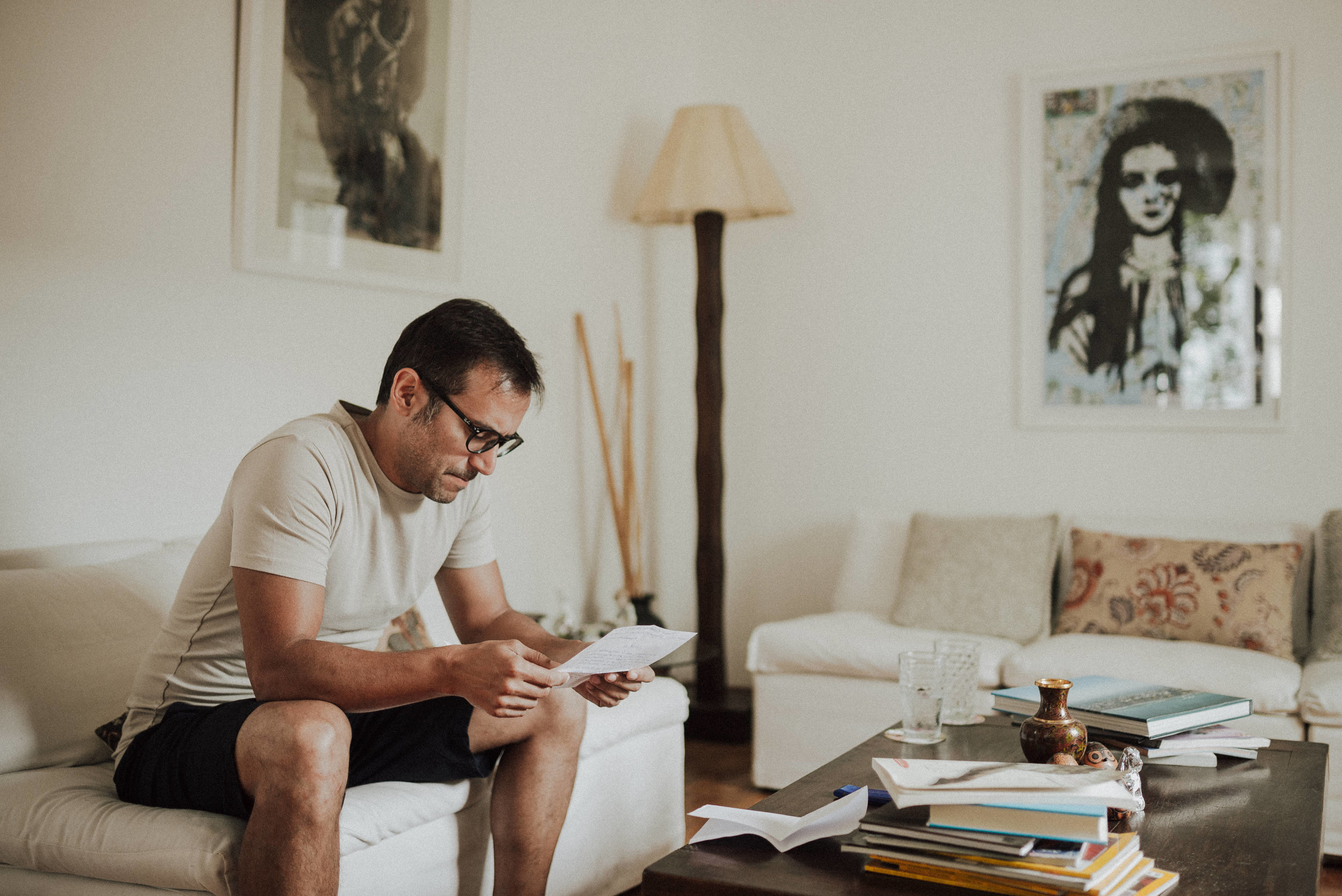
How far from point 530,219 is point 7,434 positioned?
1703 millimetres

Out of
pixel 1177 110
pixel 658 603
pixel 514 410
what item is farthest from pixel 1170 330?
pixel 514 410

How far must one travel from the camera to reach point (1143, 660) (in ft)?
8.91

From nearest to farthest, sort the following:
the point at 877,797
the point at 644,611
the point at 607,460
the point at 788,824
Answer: the point at 788,824 → the point at 877,797 → the point at 644,611 → the point at 607,460

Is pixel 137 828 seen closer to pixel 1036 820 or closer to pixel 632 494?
pixel 1036 820

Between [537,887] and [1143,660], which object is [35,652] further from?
[1143,660]

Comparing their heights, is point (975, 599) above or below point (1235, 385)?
below

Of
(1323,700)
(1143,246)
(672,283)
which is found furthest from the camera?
(672,283)

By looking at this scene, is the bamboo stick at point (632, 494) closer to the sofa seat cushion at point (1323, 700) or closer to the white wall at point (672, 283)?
the white wall at point (672, 283)

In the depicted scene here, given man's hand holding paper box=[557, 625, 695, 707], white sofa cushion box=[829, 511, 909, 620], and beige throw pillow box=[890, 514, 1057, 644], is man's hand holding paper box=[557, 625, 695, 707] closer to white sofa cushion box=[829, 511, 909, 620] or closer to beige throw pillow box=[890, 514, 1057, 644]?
beige throw pillow box=[890, 514, 1057, 644]

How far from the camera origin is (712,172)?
3.58m

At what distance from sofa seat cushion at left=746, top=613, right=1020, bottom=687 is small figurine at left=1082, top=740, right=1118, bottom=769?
1.27 meters

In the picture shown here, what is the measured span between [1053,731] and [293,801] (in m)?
1.04

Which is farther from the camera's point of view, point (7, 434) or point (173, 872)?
point (7, 434)

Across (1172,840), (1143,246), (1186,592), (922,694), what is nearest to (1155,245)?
(1143,246)
